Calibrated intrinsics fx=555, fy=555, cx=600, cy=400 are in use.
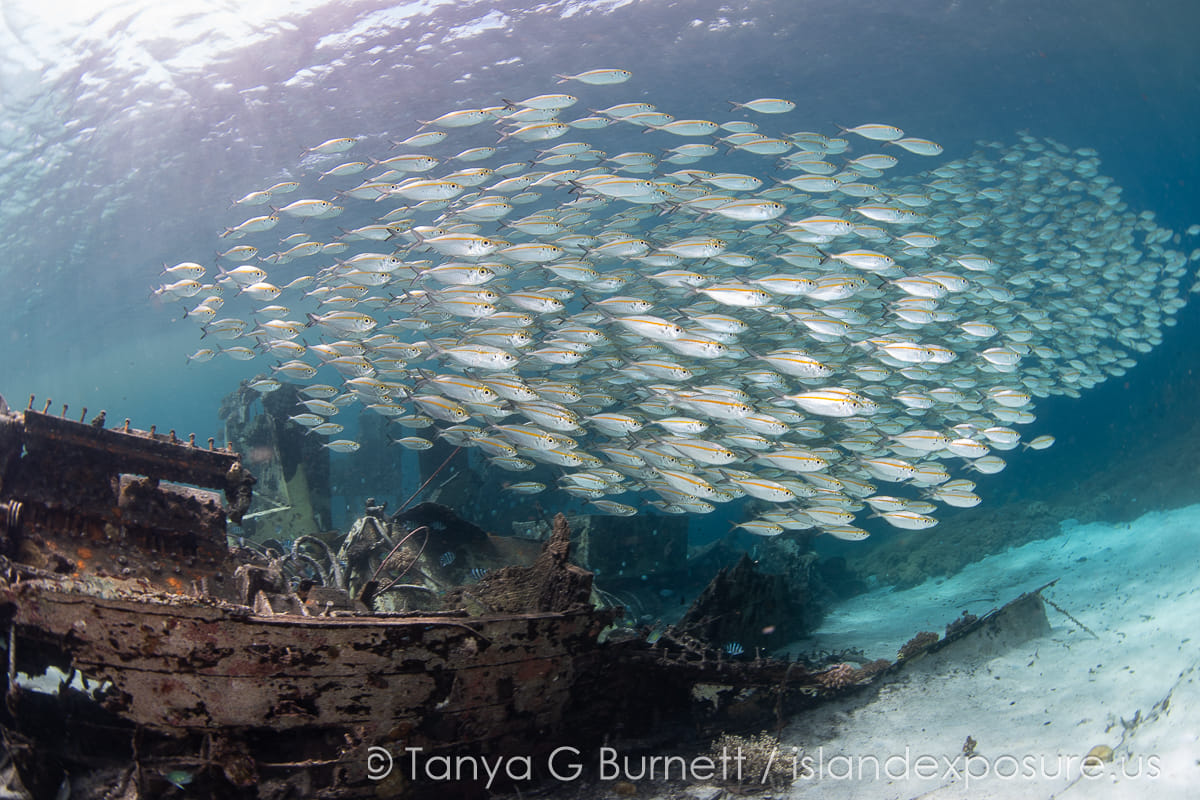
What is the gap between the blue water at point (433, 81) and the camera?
1623cm

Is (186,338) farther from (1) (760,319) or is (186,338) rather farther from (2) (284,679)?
(2) (284,679)

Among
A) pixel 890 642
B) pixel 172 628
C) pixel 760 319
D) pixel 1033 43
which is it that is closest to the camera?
pixel 172 628

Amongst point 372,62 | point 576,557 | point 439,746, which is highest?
point 372,62

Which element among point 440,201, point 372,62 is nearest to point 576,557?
point 440,201

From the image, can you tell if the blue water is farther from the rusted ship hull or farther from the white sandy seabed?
the white sandy seabed

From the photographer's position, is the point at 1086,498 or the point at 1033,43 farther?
the point at 1033,43

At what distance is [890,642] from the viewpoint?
7887 mm

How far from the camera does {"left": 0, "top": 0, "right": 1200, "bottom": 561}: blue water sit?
53.3ft

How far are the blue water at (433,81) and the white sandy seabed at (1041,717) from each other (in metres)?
13.9

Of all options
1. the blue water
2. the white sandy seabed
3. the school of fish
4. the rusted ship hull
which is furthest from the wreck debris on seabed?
the blue water

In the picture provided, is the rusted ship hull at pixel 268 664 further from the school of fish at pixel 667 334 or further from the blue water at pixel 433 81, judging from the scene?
the blue water at pixel 433 81

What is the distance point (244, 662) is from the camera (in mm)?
2723

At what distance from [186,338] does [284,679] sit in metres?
57.8

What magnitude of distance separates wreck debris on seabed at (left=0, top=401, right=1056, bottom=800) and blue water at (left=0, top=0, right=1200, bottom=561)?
1206cm
